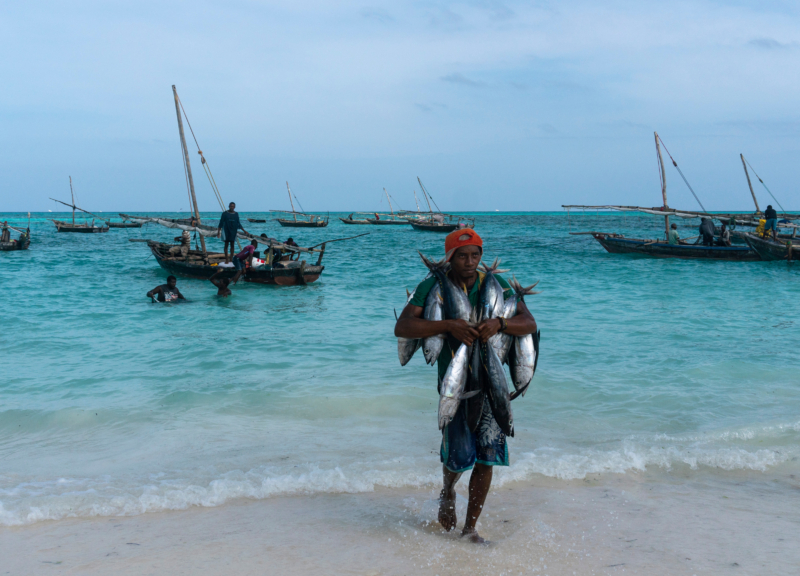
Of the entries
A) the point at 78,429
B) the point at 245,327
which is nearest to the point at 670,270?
the point at 245,327

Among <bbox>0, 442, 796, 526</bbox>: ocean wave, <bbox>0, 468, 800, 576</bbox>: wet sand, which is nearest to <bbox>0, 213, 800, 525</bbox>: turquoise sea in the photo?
<bbox>0, 442, 796, 526</bbox>: ocean wave

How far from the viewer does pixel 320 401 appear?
20.8ft

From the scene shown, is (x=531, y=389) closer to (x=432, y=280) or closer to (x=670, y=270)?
(x=432, y=280)

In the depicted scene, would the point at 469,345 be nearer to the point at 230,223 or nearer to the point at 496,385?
the point at 496,385

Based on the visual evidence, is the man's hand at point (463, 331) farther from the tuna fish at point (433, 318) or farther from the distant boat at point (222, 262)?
the distant boat at point (222, 262)

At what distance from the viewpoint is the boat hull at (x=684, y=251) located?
23.7m

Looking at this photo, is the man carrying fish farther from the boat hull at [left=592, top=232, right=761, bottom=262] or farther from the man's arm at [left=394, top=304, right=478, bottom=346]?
the boat hull at [left=592, top=232, right=761, bottom=262]

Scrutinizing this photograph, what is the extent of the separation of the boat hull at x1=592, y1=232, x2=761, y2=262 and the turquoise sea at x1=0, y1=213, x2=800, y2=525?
11.9 meters

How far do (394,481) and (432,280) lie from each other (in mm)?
1868

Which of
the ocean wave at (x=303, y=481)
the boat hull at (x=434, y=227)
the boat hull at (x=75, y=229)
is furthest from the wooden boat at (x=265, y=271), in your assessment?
the boat hull at (x=75, y=229)

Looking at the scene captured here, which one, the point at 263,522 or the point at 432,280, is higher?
the point at 432,280

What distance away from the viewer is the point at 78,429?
223 inches

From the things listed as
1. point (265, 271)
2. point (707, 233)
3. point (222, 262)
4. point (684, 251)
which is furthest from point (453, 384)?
point (707, 233)

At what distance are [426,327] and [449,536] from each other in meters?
1.26
